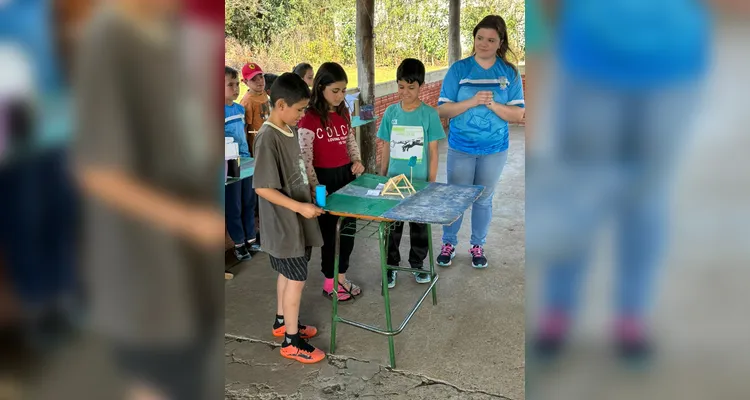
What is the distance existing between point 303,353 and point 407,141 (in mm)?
1461

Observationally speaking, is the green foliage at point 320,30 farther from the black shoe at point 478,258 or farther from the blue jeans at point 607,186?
the blue jeans at point 607,186

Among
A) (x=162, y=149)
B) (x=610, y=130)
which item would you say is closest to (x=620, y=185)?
(x=610, y=130)

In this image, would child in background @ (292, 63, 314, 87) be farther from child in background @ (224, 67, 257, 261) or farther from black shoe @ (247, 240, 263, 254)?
black shoe @ (247, 240, 263, 254)

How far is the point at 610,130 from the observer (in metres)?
0.67

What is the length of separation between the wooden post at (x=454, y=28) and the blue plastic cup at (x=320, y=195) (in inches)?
270

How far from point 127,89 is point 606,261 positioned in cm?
64

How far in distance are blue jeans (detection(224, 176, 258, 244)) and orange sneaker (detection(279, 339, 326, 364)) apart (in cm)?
158

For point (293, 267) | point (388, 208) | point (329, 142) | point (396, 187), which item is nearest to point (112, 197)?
point (293, 267)

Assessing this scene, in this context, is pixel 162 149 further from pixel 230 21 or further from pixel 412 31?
pixel 412 31

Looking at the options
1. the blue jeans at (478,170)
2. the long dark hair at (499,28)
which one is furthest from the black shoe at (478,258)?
the long dark hair at (499,28)

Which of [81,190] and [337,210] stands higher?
[81,190]

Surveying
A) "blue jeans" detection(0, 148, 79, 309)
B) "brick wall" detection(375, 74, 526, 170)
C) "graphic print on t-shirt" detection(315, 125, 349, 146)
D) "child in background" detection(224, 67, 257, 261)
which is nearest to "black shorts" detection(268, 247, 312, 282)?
"graphic print on t-shirt" detection(315, 125, 349, 146)

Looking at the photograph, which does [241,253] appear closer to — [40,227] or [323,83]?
[323,83]

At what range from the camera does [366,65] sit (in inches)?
215
